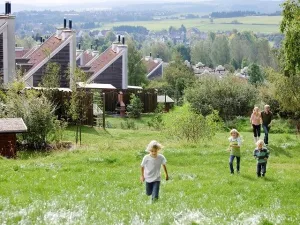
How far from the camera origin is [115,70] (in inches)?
2498

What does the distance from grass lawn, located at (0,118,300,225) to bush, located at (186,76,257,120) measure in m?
19.9

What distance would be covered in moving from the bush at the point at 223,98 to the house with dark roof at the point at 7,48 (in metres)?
14.2

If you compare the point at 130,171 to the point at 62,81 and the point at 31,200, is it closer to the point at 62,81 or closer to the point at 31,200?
the point at 31,200

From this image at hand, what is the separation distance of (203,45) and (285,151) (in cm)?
17219

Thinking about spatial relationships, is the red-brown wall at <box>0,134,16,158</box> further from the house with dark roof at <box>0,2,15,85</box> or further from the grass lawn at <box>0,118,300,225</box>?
the house with dark roof at <box>0,2,15,85</box>

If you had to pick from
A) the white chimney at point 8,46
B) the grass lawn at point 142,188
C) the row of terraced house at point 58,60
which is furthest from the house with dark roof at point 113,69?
the grass lawn at point 142,188

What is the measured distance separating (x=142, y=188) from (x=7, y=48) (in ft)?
88.3

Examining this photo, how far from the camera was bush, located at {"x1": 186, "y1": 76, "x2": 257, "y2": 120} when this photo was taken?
47594 mm

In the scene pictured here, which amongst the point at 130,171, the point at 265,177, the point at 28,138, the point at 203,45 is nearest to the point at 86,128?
the point at 28,138

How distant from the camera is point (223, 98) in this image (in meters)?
47.9

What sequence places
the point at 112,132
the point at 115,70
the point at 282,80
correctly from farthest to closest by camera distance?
the point at 115,70 < the point at 282,80 < the point at 112,132

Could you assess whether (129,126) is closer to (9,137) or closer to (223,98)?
(223,98)

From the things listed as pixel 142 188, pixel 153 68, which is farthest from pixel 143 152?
pixel 153 68

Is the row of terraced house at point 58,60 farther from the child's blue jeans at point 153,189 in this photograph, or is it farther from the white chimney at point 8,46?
the child's blue jeans at point 153,189
